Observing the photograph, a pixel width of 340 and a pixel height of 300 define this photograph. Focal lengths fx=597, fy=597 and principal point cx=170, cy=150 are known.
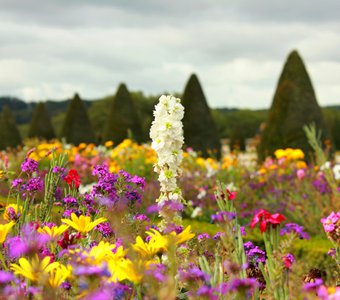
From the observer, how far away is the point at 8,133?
25.4m

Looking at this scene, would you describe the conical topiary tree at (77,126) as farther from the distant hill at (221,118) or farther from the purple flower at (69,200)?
the purple flower at (69,200)

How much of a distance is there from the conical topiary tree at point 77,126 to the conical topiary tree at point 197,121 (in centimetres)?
555

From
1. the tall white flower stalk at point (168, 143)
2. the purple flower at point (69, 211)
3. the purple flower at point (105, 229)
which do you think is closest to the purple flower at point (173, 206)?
the purple flower at point (105, 229)

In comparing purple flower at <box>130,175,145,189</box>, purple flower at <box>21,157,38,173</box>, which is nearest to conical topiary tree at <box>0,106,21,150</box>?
purple flower at <box>21,157,38,173</box>

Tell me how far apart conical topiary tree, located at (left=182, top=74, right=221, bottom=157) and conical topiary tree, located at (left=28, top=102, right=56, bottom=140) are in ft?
27.7

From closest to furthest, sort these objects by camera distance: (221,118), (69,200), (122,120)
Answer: (69,200) < (122,120) < (221,118)

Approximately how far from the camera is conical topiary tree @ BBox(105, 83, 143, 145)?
21953 mm

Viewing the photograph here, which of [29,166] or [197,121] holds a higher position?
[197,121]

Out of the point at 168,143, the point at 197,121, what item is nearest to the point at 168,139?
the point at 168,143

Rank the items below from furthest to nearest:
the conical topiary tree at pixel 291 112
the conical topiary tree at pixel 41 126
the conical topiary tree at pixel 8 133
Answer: the conical topiary tree at pixel 41 126 → the conical topiary tree at pixel 8 133 → the conical topiary tree at pixel 291 112

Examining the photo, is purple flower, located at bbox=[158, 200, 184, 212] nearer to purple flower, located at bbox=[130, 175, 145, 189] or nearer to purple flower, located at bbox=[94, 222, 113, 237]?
purple flower, located at bbox=[94, 222, 113, 237]

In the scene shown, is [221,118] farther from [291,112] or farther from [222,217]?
[222,217]

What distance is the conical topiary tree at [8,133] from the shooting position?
2517 centimetres

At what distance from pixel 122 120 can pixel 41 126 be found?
514 centimetres
